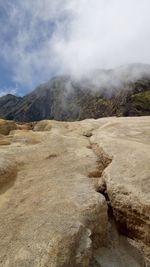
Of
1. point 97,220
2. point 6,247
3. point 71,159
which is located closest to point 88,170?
point 71,159

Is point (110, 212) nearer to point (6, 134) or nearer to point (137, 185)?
point (137, 185)

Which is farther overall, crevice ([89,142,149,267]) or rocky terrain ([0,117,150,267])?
crevice ([89,142,149,267])

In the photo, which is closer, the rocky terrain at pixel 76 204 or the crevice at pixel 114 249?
the rocky terrain at pixel 76 204

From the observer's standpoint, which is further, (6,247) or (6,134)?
(6,134)

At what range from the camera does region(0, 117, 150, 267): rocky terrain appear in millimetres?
20531

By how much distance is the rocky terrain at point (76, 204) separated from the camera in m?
20.5

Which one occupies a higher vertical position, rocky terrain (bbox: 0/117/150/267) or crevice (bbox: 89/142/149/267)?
rocky terrain (bbox: 0/117/150/267)

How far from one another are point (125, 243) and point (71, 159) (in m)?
11.8

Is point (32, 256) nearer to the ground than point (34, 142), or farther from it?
nearer to the ground

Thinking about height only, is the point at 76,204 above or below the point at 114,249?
above

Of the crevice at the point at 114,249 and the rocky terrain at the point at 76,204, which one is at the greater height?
the rocky terrain at the point at 76,204

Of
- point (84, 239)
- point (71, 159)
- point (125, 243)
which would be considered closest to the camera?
point (84, 239)

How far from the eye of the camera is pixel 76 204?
2458 cm

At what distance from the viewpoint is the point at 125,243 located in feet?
83.9
